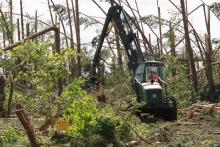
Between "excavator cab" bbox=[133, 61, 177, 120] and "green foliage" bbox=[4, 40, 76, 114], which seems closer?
"green foliage" bbox=[4, 40, 76, 114]

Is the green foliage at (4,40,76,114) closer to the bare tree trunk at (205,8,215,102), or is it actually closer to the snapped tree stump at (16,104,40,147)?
the snapped tree stump at (16,104,40,147)

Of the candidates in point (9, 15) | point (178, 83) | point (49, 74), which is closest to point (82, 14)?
point (9, 15)

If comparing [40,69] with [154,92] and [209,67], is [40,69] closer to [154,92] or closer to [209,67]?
[154,92]

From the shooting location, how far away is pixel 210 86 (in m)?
21.2

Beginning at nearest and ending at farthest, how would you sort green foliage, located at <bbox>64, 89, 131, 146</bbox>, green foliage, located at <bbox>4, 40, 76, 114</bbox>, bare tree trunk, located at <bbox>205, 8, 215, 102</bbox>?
green foliage, located at <bbox>4, 40, 76, 114</bbox> → green foliage, located at <bbox>64, 89, 131, 146</bbox> → bare tree trunk, located at <bbox>205, 8, 215, 102</bbox>

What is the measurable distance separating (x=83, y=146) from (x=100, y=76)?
28.2 feet

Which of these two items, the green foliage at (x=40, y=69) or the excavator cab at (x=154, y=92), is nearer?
the green foliage at (x=40, y=69)

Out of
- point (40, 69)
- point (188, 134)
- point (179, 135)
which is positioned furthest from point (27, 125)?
point (188, 134)

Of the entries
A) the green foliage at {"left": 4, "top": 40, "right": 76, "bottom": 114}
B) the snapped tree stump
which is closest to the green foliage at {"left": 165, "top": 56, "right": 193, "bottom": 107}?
the green foliage at {"left": 4, "top": 40, "right": 76, "bottom": 114}

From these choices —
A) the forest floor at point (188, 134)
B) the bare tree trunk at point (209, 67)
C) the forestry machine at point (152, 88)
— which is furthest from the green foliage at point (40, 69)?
the bare tree trunk at point (209, 67)

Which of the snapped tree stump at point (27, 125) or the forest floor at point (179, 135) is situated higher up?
the snapped tree stump at point (27, 125)

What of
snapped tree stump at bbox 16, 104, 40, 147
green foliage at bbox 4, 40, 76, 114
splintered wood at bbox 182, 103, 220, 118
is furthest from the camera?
splintered wood at bbox 182, 103, 220, 118

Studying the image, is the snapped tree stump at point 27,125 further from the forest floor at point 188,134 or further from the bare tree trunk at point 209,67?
the bare tree trunk at point 209,67

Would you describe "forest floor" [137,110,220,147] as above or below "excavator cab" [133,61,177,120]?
below
